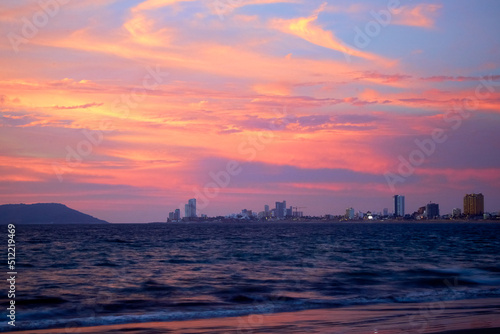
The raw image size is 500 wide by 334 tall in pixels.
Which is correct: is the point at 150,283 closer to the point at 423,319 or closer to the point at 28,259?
the point at 423,319

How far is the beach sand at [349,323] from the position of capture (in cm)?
1420

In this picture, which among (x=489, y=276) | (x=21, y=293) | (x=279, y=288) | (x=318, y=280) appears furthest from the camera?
(x=489, y=276)

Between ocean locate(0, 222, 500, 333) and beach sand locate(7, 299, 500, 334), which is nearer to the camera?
beach sand locate(7, 299, 500, 334)

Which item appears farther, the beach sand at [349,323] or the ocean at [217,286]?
the ocean at [217,286]

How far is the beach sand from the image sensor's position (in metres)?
14.2

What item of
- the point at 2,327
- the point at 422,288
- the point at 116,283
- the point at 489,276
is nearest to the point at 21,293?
the point at 116,283

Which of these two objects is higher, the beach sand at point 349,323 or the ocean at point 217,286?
the beach sand at point 349,323

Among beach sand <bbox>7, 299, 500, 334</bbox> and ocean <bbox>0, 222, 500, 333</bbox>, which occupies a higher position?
beach sand <bbox>7, 299, 500, 334</bbox>

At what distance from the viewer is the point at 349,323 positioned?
15281 millimetres

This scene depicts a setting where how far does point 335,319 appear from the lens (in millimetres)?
16203

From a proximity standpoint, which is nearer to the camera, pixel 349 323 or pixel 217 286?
pixel 349 323

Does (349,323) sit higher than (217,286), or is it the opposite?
(349,323)

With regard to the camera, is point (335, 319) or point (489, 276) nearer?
point (335, 319)

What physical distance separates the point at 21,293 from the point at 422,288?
60.5ft
